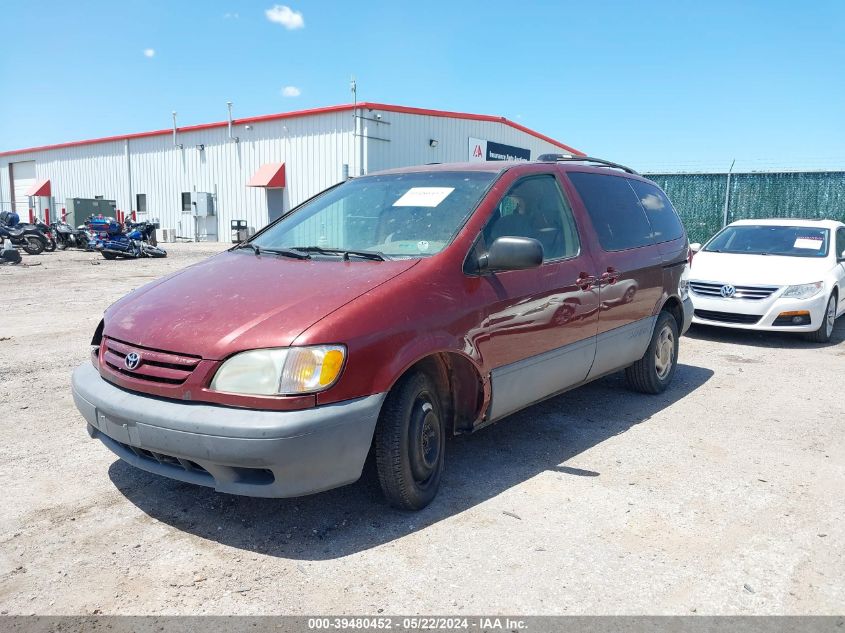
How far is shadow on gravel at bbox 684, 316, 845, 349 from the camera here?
304 inches

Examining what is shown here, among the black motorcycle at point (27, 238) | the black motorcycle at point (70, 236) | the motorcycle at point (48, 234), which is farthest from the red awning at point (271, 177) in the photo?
the black motorcycle at point (27, 238)

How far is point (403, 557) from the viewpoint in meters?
2.84

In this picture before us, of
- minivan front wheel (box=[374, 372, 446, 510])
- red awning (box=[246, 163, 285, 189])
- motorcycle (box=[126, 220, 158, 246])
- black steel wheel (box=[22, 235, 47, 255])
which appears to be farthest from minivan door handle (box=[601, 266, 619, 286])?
red awning (box=[246, 163, 285, 189])

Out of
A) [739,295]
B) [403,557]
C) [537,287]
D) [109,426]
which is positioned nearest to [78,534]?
[109,426]

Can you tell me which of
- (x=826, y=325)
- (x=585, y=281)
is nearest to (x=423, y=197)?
(x=585, y=281)

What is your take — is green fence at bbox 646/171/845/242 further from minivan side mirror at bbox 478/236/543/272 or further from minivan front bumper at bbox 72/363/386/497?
minivan front bumper at bbox 72/363/386/497

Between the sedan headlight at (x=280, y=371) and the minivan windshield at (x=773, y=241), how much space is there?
7427 millimetres

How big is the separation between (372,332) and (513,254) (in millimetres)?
928

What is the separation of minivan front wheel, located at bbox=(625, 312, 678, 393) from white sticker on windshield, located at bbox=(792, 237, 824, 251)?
395 cm

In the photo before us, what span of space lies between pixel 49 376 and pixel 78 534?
3.09m

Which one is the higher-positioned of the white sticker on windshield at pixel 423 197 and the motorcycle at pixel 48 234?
the white sticker on windshield at pixel 423 197

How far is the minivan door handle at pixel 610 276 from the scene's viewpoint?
14.5 ft

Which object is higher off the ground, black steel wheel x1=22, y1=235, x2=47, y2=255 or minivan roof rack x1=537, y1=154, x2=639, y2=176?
minivan roof rack x1=537, y1=154, x2=639, y2=176

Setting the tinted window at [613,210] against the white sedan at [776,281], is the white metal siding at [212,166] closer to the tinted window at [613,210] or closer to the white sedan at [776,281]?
the white sedan at [776,281]
